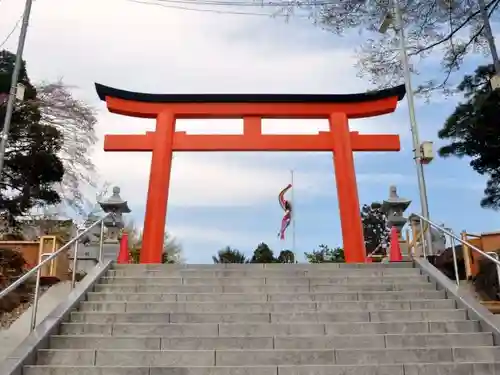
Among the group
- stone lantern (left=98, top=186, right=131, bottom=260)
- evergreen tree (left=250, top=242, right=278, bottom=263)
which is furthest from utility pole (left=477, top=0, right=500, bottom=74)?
evergreen tree (left=250, top=242, right=278, bottom=263)

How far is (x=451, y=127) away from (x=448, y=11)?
6.65 metres

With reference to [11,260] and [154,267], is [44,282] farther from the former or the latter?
[154,267]

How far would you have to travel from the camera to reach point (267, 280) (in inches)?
245

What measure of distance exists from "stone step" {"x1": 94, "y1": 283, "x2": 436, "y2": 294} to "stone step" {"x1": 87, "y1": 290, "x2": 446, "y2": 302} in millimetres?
208

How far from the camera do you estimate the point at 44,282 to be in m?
7.27

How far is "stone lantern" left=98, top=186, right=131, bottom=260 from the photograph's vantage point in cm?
829

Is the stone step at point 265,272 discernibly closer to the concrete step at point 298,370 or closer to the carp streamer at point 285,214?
the concrete step at point 298,370

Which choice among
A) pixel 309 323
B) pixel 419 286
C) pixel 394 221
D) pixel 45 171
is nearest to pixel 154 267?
pixel 309 323

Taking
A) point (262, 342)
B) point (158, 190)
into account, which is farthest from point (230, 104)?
point (262, 342)

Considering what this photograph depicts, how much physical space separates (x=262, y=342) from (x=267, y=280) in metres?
1.78

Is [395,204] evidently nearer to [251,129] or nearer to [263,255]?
[251,129]

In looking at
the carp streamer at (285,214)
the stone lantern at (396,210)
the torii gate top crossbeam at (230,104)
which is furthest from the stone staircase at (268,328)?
the carp streamer at (285,214)

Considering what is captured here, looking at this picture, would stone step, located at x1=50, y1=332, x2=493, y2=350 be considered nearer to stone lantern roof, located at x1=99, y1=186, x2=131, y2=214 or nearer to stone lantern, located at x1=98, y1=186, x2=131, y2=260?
stone lantern, located at x1=98, y1=186, x2=131, y2=260

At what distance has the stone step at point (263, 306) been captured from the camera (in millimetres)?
5348
